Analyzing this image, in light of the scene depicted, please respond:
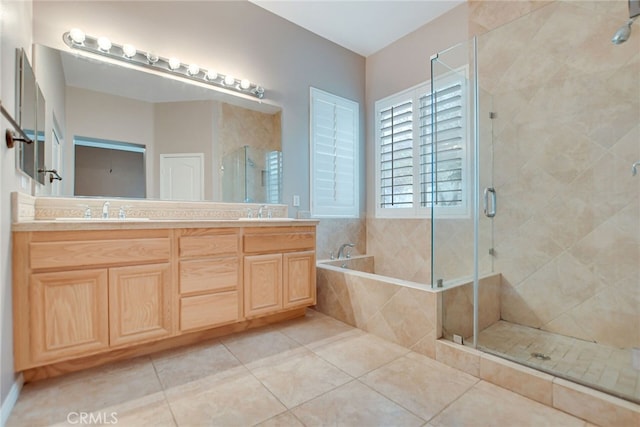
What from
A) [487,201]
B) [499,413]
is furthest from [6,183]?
[487,201]

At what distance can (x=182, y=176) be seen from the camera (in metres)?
2.31

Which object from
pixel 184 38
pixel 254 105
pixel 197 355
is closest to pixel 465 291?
pixel 197 355

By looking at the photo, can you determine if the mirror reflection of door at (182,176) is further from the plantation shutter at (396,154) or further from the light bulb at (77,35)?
the plantation shutter at (396,154)

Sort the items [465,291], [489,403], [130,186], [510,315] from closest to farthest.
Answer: [489,403] < [465,291] < [130,186] < [510,315]

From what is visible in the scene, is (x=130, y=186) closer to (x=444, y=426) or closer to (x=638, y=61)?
(x=444, y=426)

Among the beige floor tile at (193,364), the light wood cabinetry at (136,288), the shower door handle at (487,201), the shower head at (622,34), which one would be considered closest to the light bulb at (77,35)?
the light wood cabinetry at (136,288)

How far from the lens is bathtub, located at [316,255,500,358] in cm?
182

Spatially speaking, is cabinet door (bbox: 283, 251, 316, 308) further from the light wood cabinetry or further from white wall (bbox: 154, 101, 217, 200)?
white wall (bbox: 154, 101, 217, 200)

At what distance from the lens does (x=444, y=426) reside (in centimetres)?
120

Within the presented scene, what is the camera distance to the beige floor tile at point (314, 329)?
81.5 inches

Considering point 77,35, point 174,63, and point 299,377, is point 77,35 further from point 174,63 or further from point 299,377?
point 299,377

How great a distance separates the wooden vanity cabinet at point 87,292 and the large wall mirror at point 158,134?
614 mm

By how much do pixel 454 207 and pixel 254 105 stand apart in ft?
6.60

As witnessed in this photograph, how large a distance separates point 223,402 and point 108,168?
5.67 ft
